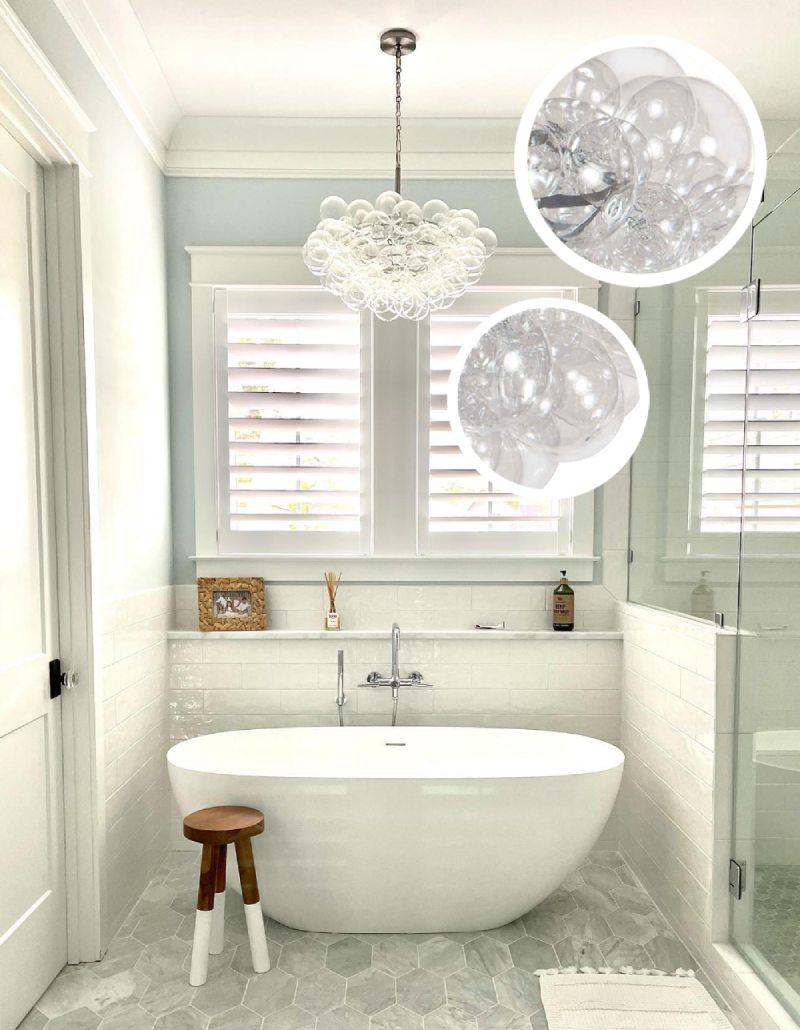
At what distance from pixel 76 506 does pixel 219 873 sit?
121cm

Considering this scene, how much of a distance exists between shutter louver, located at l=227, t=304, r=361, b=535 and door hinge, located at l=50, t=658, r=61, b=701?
115 centimetres

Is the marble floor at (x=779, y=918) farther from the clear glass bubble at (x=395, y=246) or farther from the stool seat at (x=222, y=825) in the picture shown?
the clear glass bubble at (x=395, y=246)

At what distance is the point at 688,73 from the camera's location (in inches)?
42.0

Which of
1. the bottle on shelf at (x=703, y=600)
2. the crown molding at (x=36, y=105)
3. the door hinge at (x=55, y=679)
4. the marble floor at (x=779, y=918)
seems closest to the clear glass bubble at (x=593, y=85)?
the crown molding at (x=36, y=105)

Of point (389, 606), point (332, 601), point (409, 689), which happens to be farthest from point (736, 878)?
point (332, 601)

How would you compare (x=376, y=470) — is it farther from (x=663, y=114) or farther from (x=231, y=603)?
(x=663, y=114)

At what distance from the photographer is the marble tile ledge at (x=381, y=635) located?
126 inches

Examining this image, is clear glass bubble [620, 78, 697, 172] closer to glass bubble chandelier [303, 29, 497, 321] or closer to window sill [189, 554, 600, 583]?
glass bubble chandelier [303, 29, 497, 321]

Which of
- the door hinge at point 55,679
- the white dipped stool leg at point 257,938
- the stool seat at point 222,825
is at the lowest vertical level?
the white dipped stool leg at point 257,938

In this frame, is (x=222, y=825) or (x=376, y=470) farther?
(x=376, y=470)

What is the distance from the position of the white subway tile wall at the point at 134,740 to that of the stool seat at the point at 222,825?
1.32 ft

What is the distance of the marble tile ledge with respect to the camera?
3207 millimetres

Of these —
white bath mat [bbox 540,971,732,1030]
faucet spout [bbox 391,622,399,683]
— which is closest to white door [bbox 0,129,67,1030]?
faucet spout [bbox 391,622,399,683]

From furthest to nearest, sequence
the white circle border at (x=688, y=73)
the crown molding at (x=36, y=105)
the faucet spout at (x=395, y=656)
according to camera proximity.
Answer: the faucet spout at (x=395, y=656), the crown molding at (x=36, y=105), the white circle border at (x=688, y=73)
